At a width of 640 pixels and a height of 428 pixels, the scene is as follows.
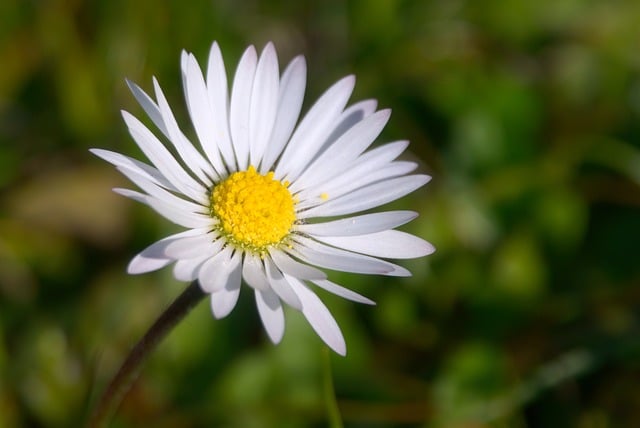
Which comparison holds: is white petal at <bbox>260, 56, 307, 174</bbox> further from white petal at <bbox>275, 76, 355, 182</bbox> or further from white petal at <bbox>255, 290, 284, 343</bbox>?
white petal at <bbox>255, 290, 284, 343</bbox>

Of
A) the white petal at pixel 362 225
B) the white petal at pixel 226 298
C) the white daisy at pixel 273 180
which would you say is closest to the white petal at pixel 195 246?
the white daisy at pixel 273 180

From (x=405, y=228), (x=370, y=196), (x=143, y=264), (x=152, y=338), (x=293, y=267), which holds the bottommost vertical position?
(x=152, y=338)

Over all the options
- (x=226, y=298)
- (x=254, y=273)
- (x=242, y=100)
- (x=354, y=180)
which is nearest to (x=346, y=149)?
(x=354, y=180)

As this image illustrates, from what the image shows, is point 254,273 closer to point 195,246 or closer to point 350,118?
point 195,246

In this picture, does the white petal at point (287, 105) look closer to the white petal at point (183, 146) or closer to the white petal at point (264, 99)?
the white petal at point (264, 99)

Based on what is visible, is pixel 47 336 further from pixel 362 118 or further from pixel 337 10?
pixel 337 10

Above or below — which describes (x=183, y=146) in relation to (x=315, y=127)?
below

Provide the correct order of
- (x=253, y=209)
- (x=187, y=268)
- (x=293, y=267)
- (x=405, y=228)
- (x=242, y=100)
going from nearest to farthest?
(x=187, y=268) → (x=293, y=267) → (x=253, y=209) → (x=242, y=100) → (x=405, y=228)
